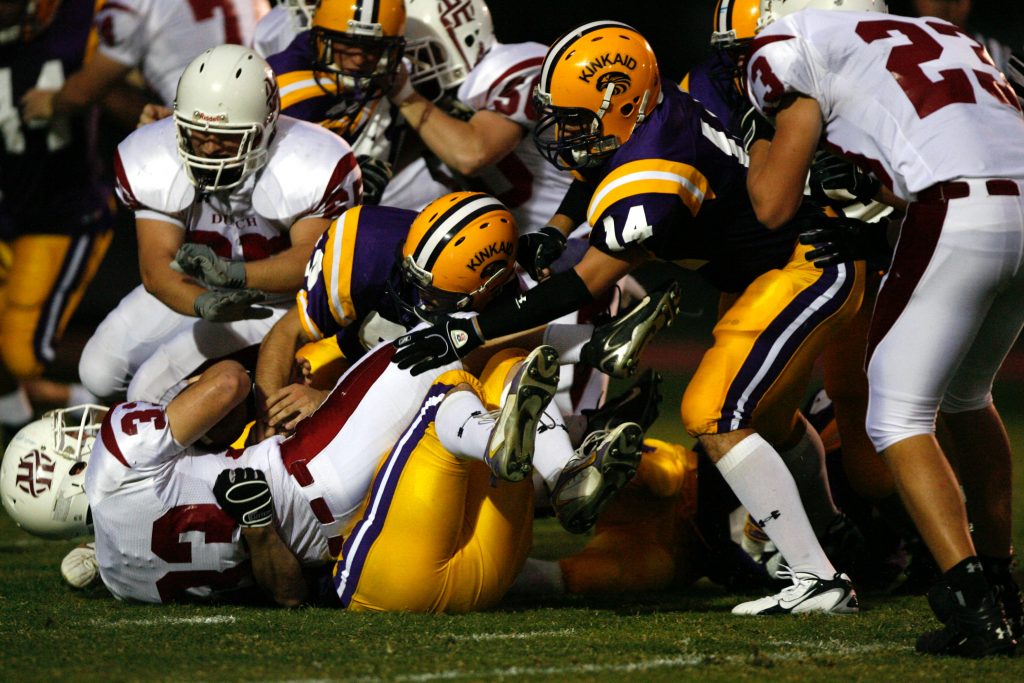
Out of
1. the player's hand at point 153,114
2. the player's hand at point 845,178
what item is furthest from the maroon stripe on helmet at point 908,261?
the player's hand at point 153,114

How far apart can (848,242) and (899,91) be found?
639 millimetres

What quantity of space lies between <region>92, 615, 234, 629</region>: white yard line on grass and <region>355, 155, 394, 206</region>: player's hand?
1940mm

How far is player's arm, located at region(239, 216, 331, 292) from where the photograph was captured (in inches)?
174

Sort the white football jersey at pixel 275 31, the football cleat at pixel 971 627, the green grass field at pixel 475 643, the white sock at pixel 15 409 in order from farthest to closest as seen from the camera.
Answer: the white sock at pixel 15 409
the white football jersey at pixel 275 31
the football cleat at pixel 971 627
the green grass field at pixel 475 643

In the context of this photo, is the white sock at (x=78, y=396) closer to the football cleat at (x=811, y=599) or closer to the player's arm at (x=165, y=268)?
the player's arm at (x=165, y=268)

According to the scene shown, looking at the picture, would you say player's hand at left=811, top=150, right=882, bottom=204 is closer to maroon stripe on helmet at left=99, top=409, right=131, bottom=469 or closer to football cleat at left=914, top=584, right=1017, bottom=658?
football cleat at left=914, top=584, right=1017, bottom=658

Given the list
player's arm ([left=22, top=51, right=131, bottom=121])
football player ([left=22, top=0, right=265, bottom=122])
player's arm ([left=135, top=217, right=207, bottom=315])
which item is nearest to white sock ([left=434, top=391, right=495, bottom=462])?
player's arm ([left=135, top=217, right=207, bottom=315])

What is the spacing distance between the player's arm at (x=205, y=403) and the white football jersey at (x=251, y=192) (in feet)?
3.86

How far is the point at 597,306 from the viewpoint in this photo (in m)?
4.67

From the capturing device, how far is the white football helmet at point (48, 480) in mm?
3777

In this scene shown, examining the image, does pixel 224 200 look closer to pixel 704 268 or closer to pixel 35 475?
pixel 35 475

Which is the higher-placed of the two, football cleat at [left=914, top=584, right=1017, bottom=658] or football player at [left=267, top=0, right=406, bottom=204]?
football player at [left=267, top=0, right=406, bottom=204]

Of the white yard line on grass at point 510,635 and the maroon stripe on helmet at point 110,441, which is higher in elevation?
the maroon stripe on helmet at point 110,441

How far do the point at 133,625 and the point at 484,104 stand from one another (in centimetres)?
255
